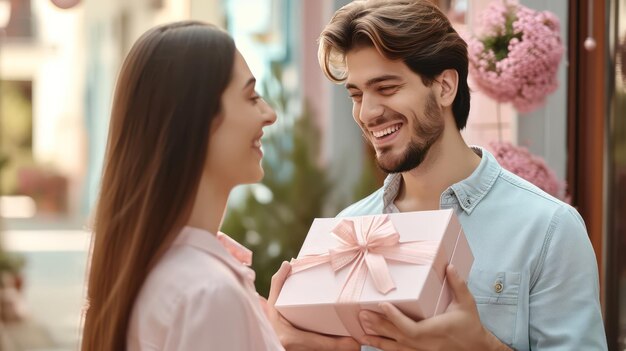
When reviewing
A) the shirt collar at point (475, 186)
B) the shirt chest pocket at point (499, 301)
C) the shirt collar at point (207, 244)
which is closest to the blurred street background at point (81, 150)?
the shirt collar at point (475, 186)

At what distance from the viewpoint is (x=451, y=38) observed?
217cm

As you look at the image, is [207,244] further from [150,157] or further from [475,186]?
[475,186]

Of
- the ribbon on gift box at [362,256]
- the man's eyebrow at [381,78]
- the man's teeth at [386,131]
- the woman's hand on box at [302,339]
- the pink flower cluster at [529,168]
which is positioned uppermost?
the man's eyebrow at [381,78]

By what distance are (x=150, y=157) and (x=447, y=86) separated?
0.97m

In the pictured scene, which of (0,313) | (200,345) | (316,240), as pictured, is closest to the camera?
(200,345)

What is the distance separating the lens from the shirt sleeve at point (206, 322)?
4.18 ft

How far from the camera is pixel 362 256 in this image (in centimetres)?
173

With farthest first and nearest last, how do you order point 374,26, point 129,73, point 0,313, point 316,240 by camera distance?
point 0,313 → point 374,26 → point 316,240 → point 129,73

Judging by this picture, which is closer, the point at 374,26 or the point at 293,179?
the point at 374,26

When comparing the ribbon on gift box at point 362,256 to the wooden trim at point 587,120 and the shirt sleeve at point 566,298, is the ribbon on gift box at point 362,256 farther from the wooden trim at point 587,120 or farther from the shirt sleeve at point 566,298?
the wooden trim at point 587,120

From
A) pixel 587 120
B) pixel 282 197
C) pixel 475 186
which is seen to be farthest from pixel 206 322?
pixel 282 197

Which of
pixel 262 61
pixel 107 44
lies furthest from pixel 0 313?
pixel 262 61

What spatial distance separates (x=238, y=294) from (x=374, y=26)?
90 cm

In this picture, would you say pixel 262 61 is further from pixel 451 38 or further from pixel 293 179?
pixel 451 38
